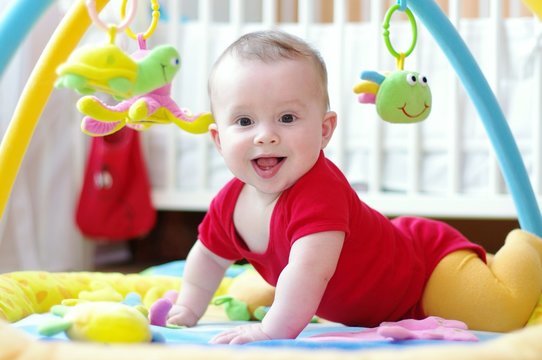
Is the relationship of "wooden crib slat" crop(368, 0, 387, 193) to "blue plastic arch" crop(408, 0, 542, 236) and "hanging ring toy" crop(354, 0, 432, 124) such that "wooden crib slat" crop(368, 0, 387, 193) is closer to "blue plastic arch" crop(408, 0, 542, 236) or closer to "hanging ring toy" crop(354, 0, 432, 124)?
"blue plastic arch" crop(408, 0, 542, 236)

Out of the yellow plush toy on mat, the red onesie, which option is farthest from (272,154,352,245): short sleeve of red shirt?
the yellow plush toy on mat

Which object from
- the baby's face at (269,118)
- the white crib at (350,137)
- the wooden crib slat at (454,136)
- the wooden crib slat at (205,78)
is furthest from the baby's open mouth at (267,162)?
the wooden crib slat at (205,78)

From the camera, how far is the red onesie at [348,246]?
897mm

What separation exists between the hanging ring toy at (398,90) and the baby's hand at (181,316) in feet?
1.22

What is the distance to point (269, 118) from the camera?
34.8 inches

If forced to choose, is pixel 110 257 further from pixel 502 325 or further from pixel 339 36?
pixel 502 325

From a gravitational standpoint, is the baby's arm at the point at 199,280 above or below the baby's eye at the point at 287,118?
below

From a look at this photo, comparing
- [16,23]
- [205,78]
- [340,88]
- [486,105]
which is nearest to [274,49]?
[16,23]

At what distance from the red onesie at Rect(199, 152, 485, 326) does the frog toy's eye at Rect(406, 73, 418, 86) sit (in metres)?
0.15

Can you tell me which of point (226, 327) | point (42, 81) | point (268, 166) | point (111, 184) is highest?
point (42, 81)

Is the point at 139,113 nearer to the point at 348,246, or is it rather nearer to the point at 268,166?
the point at 268,166

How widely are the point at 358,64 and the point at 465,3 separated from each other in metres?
1.32

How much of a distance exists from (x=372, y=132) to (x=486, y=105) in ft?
2.45

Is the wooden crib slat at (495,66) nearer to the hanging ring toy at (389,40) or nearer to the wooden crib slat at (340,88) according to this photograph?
the wooden crib slat at (340,88)
